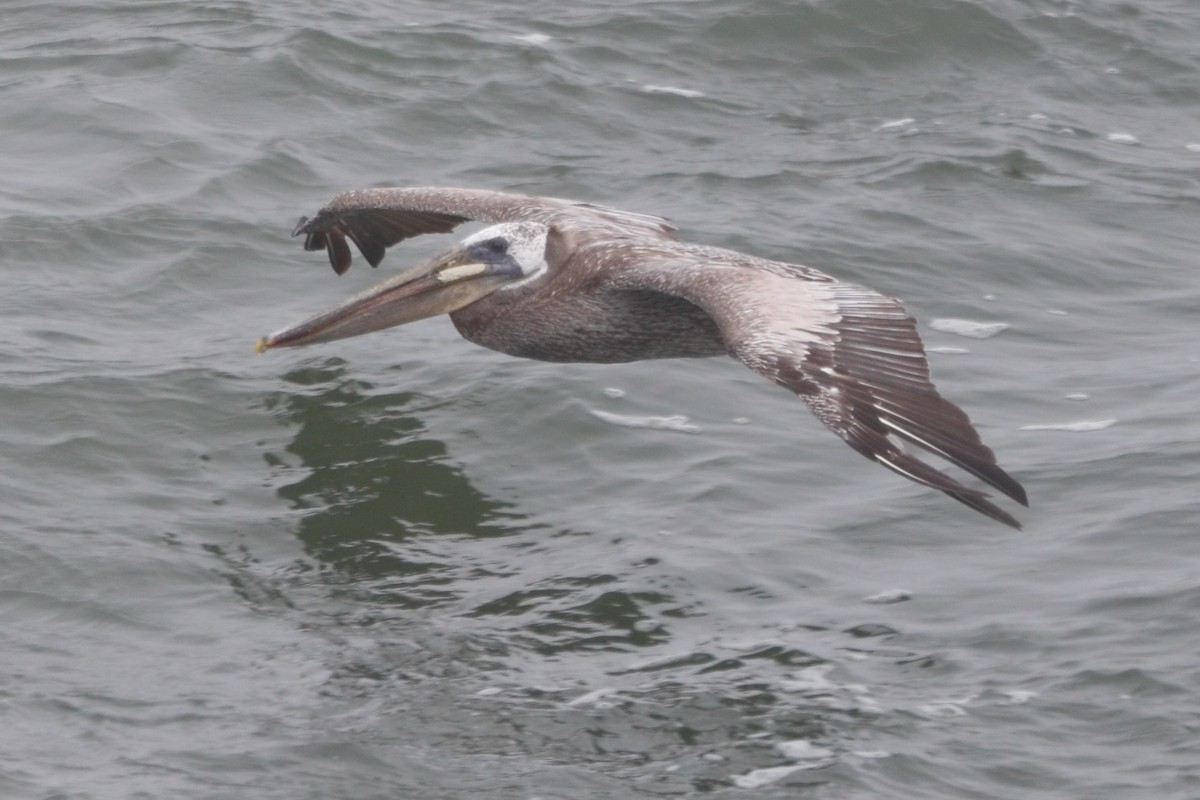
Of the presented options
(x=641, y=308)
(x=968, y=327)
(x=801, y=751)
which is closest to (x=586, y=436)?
(x=641, y=308)

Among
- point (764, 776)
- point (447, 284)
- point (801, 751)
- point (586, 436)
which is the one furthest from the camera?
point (586, 436)

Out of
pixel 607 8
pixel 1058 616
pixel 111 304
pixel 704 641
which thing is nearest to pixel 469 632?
pixel 704 641

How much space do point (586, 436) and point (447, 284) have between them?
1.08 metres

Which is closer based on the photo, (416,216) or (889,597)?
(889,597)

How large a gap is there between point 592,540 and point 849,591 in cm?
121

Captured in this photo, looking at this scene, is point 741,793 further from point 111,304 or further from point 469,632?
point 111,304

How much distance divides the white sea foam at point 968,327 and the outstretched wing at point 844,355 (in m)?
2.56

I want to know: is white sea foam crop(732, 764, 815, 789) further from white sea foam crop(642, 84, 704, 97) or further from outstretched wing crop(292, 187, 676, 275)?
white sea foam crop(642, 84, 704, 97)

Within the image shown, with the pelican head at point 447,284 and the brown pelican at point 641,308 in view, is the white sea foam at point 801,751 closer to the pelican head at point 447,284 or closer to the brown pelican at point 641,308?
the brown pelican at point 641,308

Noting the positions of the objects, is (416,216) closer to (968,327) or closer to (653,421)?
(653,421)

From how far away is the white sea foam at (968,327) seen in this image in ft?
35.0

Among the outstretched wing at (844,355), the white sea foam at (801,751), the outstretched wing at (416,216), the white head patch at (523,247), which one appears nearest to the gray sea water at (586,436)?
the white sea foam at (801,751)

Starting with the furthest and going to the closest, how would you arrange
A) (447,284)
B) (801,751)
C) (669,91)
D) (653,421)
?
1. (669,91)
2. (653,421)
3. (447,284)
4. (801,751)

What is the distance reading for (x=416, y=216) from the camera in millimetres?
10438
